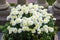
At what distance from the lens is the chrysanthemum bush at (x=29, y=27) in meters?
3.54

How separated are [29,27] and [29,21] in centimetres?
10

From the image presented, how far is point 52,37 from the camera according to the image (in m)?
3.78

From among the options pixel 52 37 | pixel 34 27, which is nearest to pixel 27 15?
pixel 34 27

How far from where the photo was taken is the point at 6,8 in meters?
4.92

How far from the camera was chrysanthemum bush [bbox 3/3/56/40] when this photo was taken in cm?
354

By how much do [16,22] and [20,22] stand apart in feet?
0.20

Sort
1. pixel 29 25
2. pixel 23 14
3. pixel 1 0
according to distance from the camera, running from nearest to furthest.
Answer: pixel 29 25 → pixel 23 14 → pixel 1 0

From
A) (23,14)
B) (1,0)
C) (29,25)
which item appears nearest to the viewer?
(29,25)

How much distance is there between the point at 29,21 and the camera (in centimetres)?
353

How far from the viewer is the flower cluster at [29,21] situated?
3531mm

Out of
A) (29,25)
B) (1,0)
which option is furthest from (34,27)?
(1,0)

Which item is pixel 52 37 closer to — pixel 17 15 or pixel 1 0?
pixel 17 15

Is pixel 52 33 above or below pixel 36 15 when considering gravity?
below

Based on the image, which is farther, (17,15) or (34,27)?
(17,15)
